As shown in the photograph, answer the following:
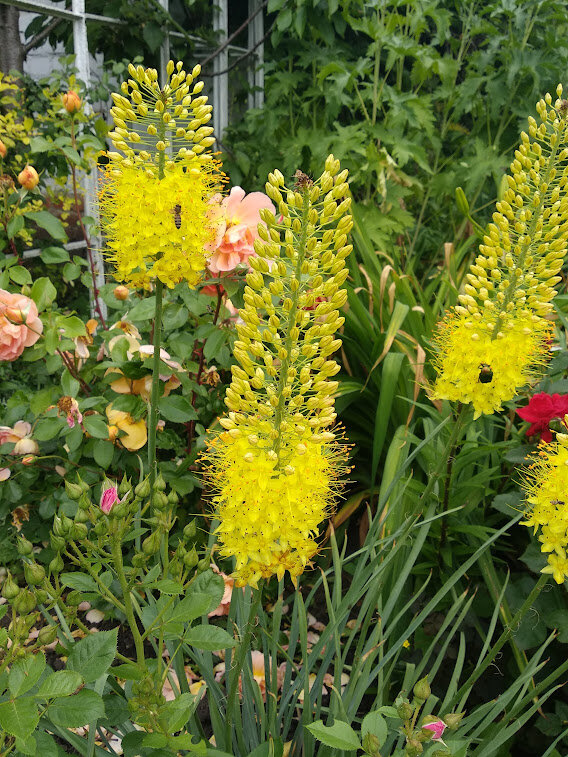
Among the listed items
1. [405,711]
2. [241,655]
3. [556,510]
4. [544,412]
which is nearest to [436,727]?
[405,711]

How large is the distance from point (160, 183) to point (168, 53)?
3571mm

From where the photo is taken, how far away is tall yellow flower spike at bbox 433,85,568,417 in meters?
1.35

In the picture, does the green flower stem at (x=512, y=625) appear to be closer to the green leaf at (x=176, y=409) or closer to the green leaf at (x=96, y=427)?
the green leaf at (x=176, y=409)

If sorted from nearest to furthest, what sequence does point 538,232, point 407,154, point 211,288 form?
point 538,232 → point 211,288 → point 407,154

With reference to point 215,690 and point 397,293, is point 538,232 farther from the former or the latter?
point 397,293

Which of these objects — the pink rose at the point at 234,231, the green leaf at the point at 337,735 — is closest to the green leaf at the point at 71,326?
the pink rose at the point at 234,231

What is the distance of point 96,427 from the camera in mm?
1802

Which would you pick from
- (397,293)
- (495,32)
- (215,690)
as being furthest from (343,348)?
(495,32)

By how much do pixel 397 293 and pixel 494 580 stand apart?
1.35 m

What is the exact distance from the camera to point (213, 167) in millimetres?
1379

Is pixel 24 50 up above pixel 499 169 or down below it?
above

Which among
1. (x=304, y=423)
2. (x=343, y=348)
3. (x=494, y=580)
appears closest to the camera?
(x=304, y=423)

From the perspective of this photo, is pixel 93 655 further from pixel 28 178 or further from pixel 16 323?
pixel 28 178

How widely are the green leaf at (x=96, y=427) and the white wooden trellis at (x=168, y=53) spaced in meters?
1.52
